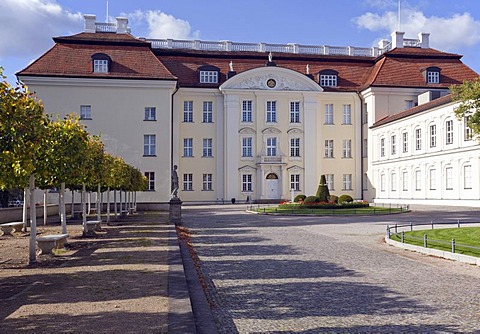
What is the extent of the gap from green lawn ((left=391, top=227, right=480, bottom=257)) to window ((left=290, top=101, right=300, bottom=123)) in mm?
37073

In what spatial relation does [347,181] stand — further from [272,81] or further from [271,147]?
[272,81]

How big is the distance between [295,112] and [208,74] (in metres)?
9.96

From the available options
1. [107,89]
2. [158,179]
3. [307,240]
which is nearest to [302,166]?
[158,179]

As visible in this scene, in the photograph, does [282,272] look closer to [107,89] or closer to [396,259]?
[396,259]

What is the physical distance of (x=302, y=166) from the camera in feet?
188

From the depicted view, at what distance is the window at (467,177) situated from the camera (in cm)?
3972

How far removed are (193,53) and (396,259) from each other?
45249 mm

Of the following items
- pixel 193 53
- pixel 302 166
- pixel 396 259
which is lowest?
pixel 396 259

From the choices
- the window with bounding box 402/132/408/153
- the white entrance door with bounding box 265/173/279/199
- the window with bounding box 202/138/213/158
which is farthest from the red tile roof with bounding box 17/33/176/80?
the window with bounding box 402/132/408/153

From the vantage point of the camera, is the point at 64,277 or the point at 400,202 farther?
the point at 400,202

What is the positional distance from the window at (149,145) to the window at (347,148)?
70.6 feet

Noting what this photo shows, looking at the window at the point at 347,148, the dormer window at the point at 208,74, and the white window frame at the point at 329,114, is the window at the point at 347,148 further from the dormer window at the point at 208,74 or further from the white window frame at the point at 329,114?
the dormer window at the point at 208,74

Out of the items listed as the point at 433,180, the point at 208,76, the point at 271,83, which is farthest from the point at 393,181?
the point at 208,76

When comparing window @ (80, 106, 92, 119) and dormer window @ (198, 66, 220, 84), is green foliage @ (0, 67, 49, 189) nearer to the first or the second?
window @ (80, 106, 92, 119)
